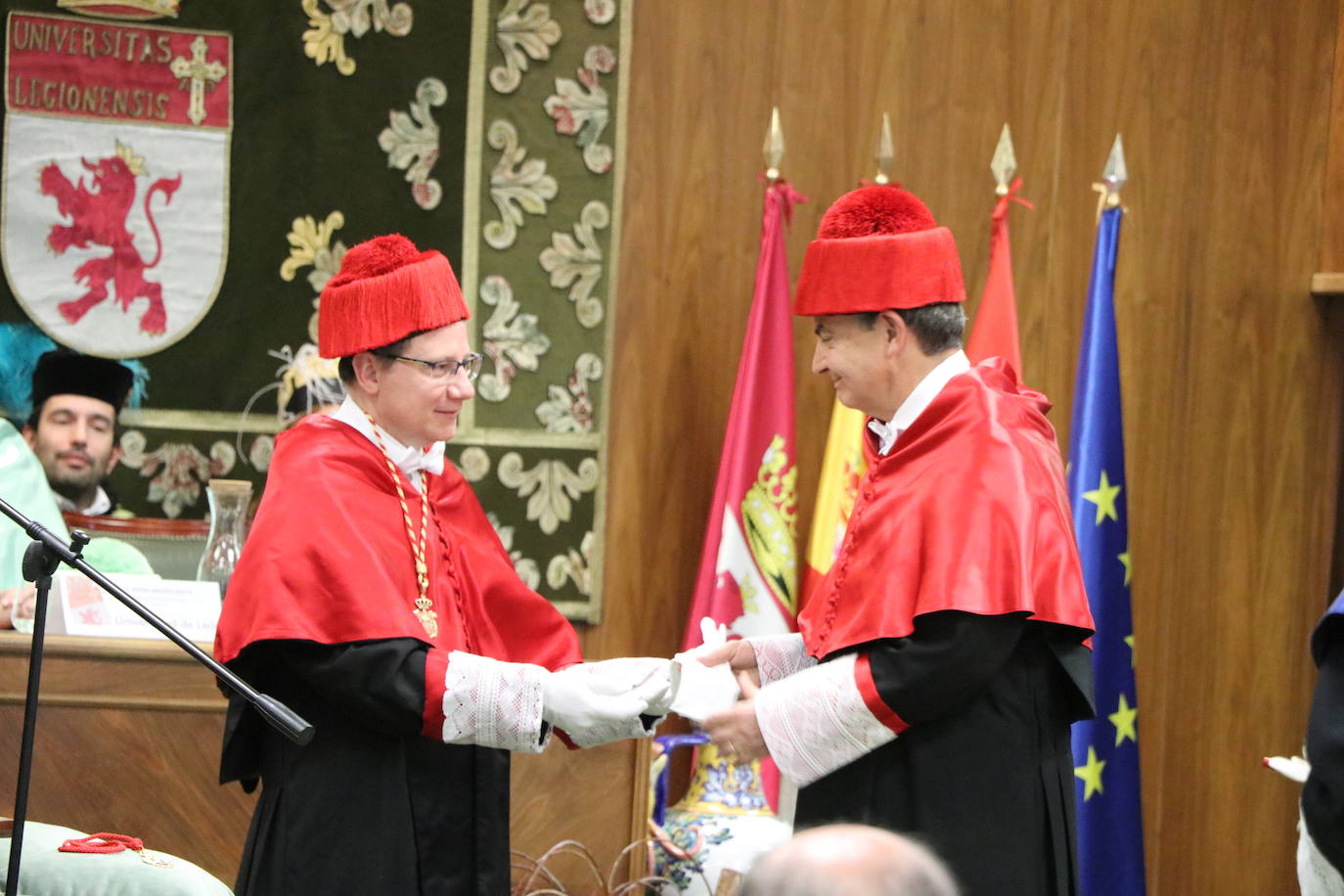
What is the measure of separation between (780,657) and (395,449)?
75 cm

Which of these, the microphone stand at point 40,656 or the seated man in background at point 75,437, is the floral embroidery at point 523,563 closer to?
the seated man in background at point 75,437

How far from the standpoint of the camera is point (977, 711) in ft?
7.24

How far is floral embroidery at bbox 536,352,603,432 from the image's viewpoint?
4047 millimetres

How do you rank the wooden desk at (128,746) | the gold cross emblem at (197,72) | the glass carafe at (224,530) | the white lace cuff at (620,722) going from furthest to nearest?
1. the gold cross emblem at (197,72)
2. the glass carafe at (224,530)
3. the wooden desk at (128,746)
4. the white lace cuff at (620,722)

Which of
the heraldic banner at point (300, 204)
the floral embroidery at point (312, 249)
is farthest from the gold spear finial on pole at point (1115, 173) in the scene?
the floral embroidery at point (312, 249)

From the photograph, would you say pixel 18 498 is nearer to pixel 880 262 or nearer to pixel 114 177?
pixel 114 177

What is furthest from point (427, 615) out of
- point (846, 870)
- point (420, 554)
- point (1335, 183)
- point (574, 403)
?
point (1335, 183)

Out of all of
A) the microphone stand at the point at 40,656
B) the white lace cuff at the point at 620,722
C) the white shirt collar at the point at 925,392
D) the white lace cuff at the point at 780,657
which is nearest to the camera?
the microphone stand at the point at 40,656

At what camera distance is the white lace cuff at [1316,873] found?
69.2 inches

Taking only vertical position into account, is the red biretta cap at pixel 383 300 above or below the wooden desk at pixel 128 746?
above

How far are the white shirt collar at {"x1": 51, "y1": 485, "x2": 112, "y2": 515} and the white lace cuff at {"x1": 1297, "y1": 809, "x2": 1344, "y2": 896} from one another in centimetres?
303

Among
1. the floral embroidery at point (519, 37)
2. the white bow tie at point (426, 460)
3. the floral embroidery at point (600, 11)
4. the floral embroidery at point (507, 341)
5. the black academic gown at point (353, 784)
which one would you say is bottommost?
the black academic gown at point (353, 784)

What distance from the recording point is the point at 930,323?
2.36m

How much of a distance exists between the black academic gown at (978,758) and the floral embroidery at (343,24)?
2478 mm
